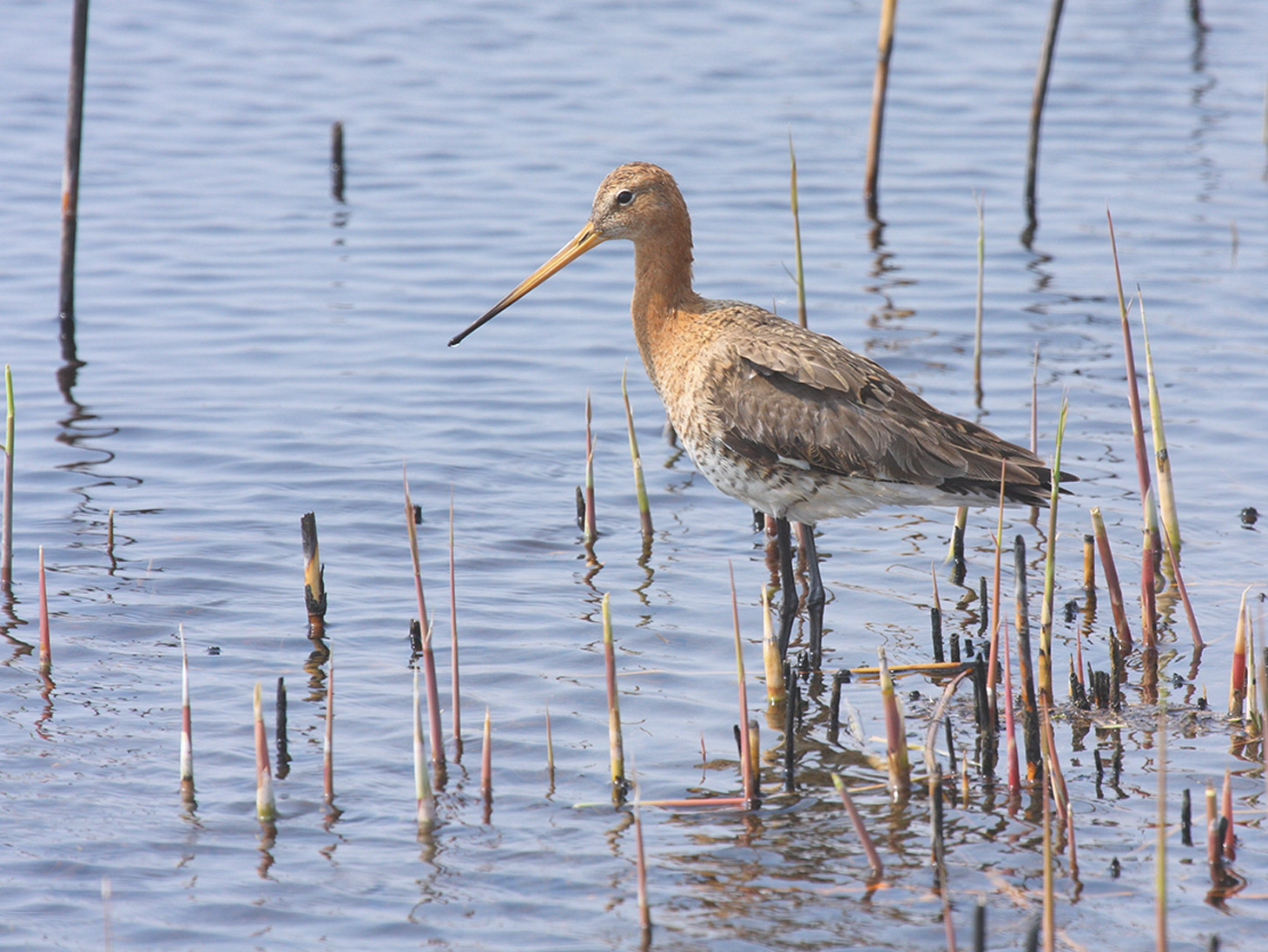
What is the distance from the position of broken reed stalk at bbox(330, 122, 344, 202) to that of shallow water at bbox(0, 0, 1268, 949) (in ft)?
0.41

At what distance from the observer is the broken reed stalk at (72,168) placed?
359 inches

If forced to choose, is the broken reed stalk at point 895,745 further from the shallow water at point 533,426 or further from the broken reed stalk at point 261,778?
the broken reed stalk at point 261,778

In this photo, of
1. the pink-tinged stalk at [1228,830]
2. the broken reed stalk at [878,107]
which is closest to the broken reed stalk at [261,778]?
the pink-tinged stalk at [1228,830]

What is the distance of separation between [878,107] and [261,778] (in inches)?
343

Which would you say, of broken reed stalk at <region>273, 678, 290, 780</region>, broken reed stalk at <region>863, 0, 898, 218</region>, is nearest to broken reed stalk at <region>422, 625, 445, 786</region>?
broken reed stalk at <region>273, 678, 290, 780</region>

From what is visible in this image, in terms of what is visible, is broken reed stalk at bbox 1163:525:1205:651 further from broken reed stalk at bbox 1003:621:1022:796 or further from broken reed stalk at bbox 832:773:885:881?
broken reed stalk at bbox 832:773:885:881

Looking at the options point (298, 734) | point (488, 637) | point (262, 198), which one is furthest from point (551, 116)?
point (298, 734)

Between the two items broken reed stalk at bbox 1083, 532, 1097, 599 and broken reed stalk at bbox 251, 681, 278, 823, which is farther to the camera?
broken reed stalk at bbox 1083, 532, 1097, 599

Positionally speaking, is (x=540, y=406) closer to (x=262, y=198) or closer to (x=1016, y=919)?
(x=262, y=198)

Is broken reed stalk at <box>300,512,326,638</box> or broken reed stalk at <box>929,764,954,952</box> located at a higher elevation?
broken reed stalk at <box>300,512,326,638</box>

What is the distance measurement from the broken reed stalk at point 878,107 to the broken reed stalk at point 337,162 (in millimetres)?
4338

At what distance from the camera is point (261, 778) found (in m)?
5.12

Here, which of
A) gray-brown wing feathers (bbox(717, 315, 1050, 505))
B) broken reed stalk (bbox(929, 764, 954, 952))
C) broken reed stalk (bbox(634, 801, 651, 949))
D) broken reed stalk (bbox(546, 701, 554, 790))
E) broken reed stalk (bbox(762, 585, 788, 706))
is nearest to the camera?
broken reed stalk (bbox(634, 801, 651, 949))

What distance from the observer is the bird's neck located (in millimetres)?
7270
